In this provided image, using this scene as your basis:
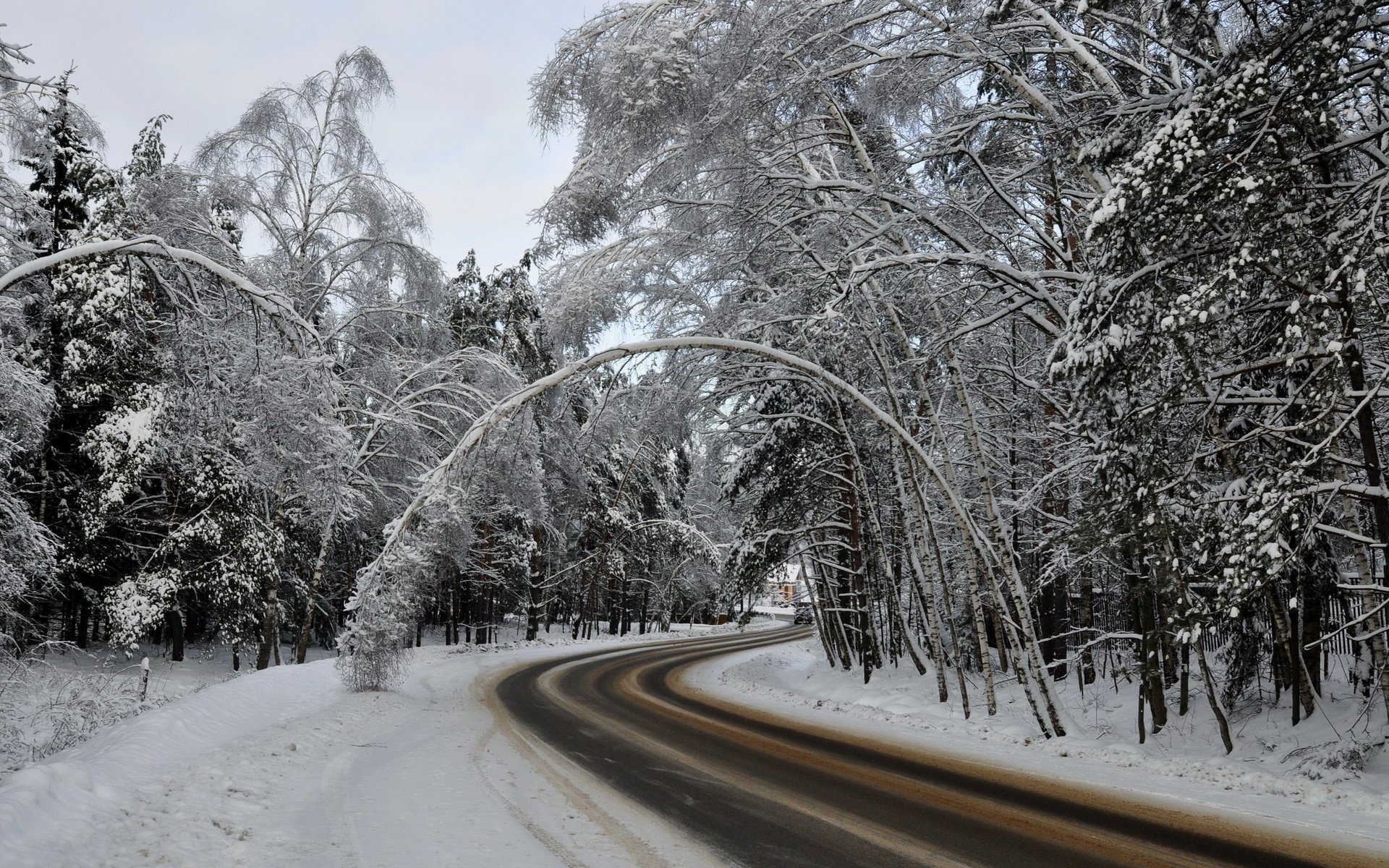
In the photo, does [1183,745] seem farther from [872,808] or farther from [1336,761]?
[872,808]

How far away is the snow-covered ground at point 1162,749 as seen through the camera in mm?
6484

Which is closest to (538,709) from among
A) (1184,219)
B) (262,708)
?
(262,708)

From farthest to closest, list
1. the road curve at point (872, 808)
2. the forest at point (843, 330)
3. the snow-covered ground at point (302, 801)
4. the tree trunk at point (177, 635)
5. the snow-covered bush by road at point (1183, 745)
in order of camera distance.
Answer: the tree trunk at point (177, 635) → the snow-covered bush by road at point (1183, 745) → the forest at point (843, 330) → the road curve at point (872, 808) → the snow-covered ground at point (302, 801)

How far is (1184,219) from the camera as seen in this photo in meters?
6.20

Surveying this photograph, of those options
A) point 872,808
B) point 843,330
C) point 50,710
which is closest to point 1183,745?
point 872,808

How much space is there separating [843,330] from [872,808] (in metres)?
6.48

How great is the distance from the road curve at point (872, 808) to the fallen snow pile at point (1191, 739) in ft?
4.56

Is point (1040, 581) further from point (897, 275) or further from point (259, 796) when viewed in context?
point (259, 796)

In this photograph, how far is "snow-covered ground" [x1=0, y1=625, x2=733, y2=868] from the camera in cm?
487

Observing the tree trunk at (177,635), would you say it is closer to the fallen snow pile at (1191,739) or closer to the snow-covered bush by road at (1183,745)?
the snow-covered bush by road at (1183,745)

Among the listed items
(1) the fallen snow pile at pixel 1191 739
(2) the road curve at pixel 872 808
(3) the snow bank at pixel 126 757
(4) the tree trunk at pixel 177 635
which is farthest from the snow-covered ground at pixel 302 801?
(4) the tree trunk at pixel 177 635

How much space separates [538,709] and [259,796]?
7.68 metres

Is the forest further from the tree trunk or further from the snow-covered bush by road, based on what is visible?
the tree trunk

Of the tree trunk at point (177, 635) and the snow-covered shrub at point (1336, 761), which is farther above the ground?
the tree trunk at point (177, 635)
